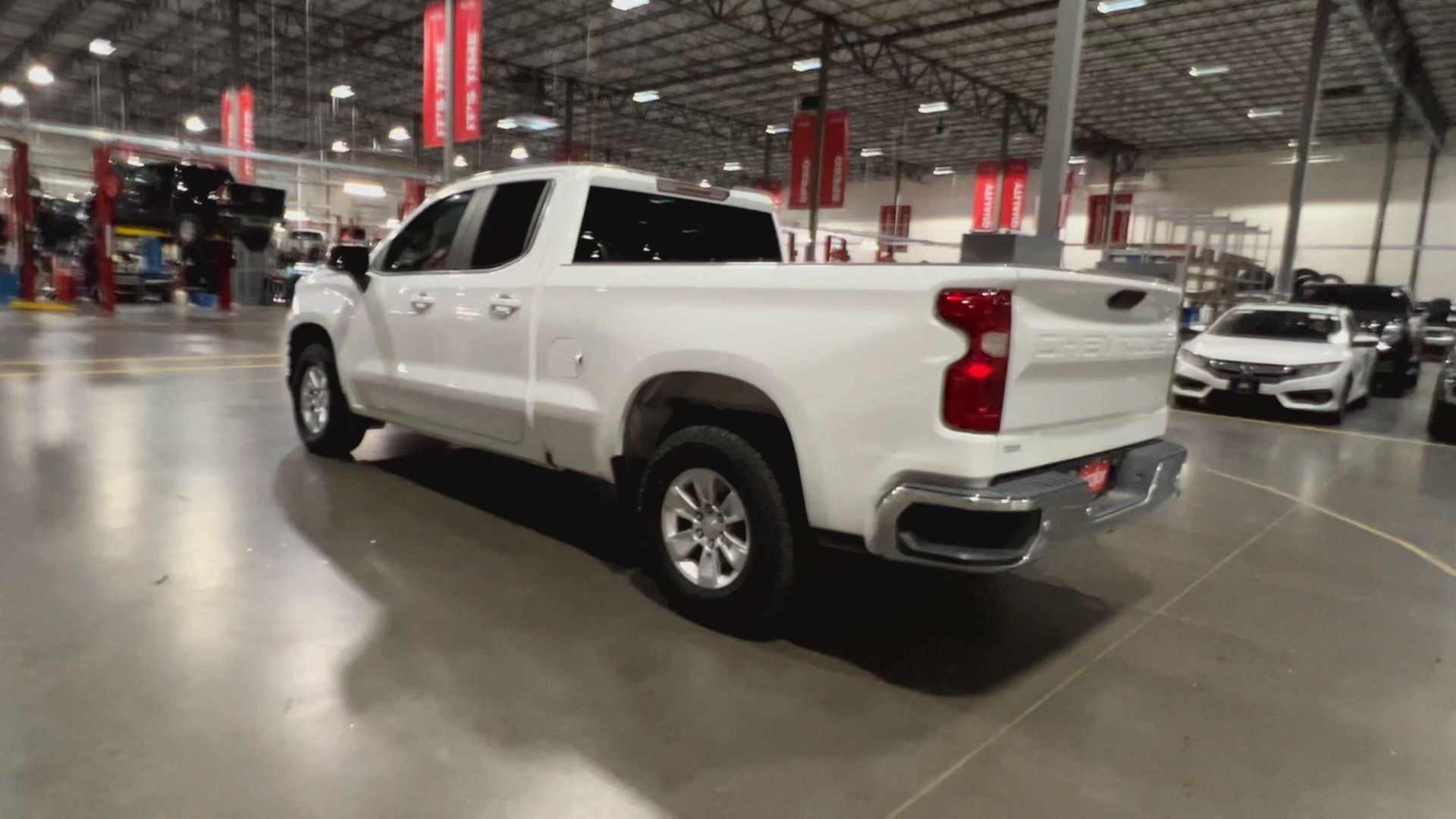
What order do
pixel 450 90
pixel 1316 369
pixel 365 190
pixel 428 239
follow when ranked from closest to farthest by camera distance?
pixel 428 239 < pixel 1316 369 < pixel 450 90 < pixel 365 190

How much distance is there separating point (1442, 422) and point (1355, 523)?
4969 millimetres

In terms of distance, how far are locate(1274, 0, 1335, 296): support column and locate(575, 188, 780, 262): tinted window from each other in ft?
49.2

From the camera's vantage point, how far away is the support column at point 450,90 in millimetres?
11578

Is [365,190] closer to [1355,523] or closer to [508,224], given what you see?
[508,224]

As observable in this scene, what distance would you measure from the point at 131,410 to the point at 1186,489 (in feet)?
27.1

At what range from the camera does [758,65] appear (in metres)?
22.8

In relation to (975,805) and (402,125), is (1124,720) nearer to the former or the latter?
(975,805)

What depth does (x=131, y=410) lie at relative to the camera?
6.83m

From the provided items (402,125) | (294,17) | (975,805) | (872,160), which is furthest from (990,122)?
(975,805)

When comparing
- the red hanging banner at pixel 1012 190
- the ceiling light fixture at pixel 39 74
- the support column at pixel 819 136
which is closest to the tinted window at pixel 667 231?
the support column at pixel 819 136

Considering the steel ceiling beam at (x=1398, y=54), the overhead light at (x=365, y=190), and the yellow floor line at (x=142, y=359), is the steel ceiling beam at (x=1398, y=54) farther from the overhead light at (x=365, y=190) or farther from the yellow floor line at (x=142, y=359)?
the overhead light at (x=365, y=190)

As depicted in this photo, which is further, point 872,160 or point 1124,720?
point 872,160

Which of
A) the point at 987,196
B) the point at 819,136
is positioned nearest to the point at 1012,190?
the point at 987,196

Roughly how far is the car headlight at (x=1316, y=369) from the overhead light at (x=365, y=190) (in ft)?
93.7
